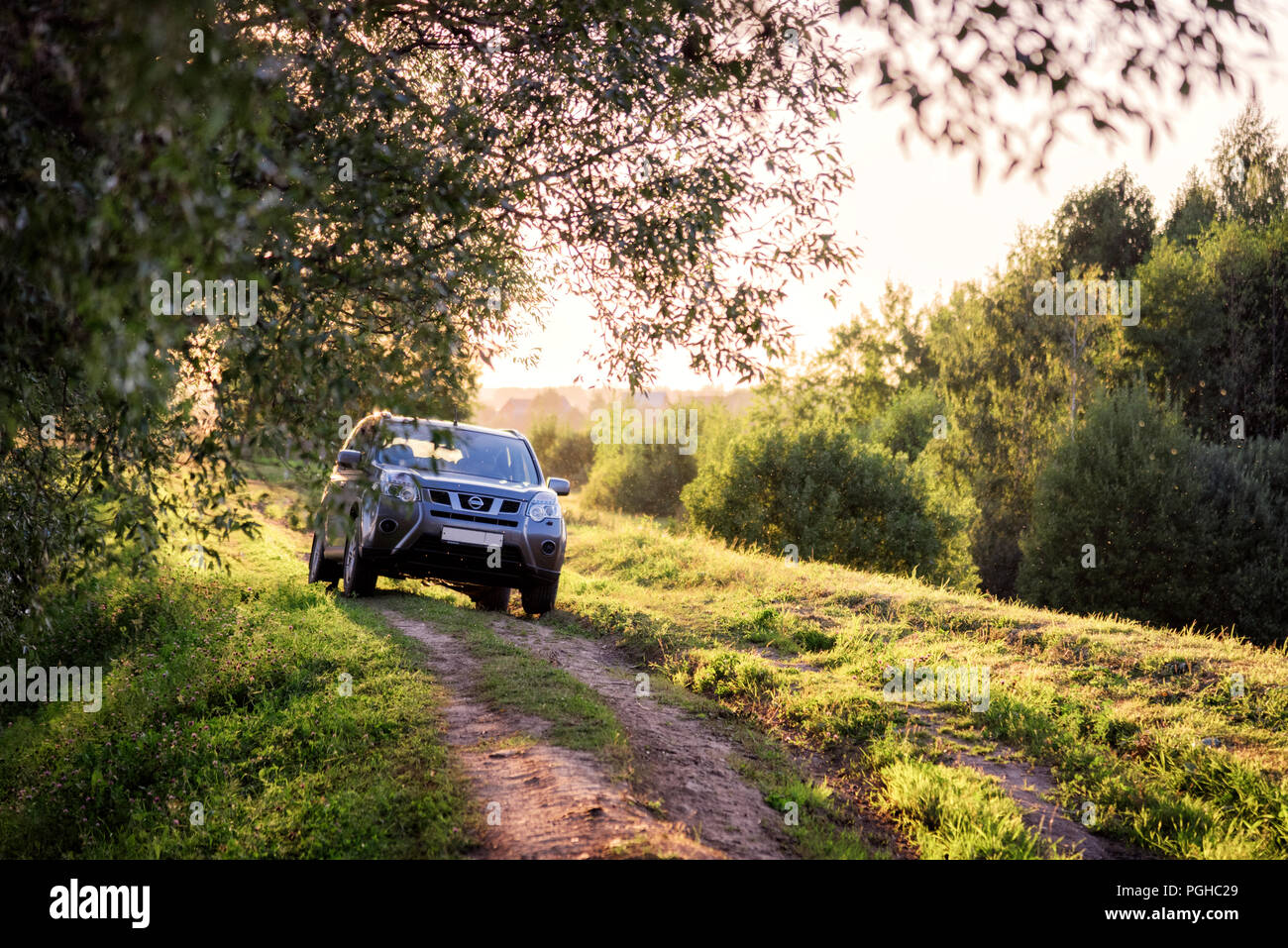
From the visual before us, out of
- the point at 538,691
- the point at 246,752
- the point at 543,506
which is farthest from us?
the point at 543,506

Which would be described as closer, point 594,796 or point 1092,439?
point 594,796

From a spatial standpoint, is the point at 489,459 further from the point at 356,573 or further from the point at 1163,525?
the point at 1163,525

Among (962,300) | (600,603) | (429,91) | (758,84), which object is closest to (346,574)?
(600,603)

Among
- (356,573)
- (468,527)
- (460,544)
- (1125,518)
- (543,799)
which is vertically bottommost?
(1125,518)

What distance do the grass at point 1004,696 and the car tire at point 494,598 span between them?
33.4 inches

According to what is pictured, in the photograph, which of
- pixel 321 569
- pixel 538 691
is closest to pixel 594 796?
pixel 538 691

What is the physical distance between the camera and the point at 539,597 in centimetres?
1106

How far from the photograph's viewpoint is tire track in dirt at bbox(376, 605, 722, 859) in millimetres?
4172

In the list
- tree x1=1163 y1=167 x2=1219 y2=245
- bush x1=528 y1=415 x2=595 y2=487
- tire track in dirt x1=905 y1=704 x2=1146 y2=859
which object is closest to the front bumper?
tire track in dirt x1=905 y1=704 x2=1146 y2=859

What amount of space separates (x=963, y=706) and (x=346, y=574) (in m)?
7.56

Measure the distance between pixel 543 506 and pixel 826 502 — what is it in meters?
19.2

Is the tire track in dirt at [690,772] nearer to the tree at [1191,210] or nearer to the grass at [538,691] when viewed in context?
the grass at [538,691]

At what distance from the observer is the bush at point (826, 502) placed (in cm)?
2795
